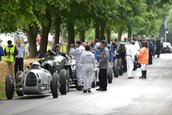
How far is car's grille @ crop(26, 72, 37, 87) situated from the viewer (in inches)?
795

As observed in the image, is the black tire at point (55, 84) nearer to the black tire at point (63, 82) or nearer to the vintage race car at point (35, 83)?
the vintage race car at point (35, 83)

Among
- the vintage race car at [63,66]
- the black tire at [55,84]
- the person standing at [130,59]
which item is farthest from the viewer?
the person standing at [130,59]

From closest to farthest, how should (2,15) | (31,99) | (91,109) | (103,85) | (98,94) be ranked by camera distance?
(91,109)
(31,99)
(98,94)
(103,85)
(2,15)

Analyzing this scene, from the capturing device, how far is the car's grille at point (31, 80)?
2019 centimetres

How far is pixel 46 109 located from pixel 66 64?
7.02 meters

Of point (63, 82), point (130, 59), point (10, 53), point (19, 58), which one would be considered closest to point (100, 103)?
point (63, 82)

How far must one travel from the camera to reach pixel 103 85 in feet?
76.8

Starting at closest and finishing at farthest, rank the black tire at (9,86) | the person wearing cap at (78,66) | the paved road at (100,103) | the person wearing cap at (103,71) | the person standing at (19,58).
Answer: the paved road at (100,103) → the black tire at (9,86) → the person wearing cap at (103,71) → the person wearing cap at (78,66) → the person standing at (19,58)

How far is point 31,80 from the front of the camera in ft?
66.4

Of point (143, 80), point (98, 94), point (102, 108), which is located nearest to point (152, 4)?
point (143, 80)

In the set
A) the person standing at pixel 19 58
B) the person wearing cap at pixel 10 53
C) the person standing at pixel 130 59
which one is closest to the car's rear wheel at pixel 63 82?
the person wearing cap at pixel 10 53

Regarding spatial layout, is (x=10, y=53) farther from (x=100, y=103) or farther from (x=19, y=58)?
(x=100, y=103)

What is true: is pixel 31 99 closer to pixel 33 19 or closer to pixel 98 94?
pixel 98 94

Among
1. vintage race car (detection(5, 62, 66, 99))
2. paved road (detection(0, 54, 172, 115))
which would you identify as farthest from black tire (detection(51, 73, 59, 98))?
paved road (detection(0, 54, 172, 115))
